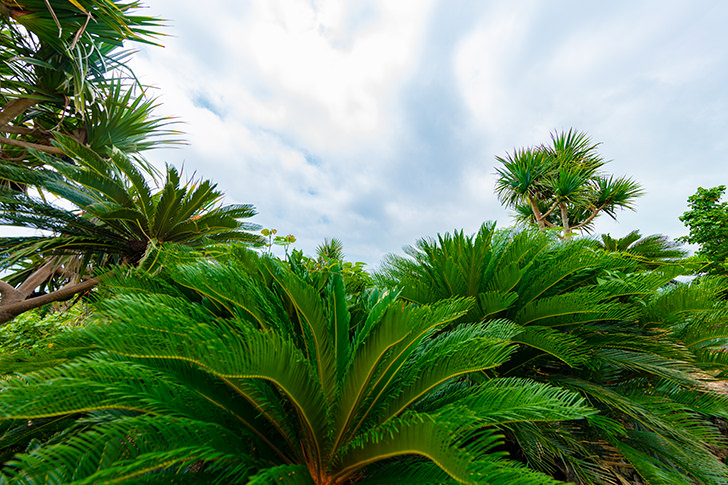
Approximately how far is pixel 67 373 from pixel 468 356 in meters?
1.20

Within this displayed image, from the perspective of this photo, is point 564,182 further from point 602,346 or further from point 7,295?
point 7,295

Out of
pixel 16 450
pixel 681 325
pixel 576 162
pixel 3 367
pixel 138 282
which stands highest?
pixel 576 162

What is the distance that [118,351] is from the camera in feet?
2.40

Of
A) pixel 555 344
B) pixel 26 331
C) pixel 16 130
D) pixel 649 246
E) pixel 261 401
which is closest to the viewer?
pixel 261 401

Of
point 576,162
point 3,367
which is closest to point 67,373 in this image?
point 3,367

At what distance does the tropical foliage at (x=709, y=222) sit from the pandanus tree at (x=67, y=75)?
50.9 ft

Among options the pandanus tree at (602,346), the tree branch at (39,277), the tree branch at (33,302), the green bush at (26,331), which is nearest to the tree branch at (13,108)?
the tree branch at (39,277)

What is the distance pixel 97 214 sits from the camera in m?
2.79

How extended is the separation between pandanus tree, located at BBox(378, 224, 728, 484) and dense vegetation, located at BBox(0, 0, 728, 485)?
13mm

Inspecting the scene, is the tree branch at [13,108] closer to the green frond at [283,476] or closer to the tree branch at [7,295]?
the tree branch at [7,295]

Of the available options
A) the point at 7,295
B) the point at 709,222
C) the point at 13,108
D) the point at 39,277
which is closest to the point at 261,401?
the point at 7,295

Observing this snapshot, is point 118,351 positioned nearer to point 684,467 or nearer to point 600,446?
point 600,446

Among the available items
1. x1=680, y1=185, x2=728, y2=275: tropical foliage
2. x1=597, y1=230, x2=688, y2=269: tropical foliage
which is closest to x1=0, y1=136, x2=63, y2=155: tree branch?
x1=597, y1=230, x2=688, y2=269: tropical foliage

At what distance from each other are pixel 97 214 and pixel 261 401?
301cm
